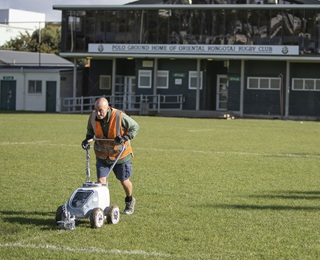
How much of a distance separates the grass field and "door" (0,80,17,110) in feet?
116

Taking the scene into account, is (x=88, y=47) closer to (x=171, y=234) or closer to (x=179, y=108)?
(x=179, y=108)

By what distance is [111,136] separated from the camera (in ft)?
36.7

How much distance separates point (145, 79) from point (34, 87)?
28.0 ft

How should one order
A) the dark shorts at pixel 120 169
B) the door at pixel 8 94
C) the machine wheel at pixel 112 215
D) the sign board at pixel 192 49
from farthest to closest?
the door at pixel 8 94, the sign board at pixel 192 49, the dark shorts at pixel 120 169, the machine wheel at pixel 112 215

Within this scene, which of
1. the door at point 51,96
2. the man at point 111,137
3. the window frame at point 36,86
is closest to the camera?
the man at point 111,137

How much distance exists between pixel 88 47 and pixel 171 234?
48.0m

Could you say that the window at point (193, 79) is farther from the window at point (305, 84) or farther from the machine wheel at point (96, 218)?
the machine wheel at point (96, 218)

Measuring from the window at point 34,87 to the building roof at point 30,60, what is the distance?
10.2 m

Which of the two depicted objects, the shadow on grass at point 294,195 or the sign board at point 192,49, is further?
the sign board at point 192,49

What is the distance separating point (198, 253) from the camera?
357 inches

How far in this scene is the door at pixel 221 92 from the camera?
57781 millimetres

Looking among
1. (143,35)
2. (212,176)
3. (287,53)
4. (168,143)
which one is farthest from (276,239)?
(143,35)

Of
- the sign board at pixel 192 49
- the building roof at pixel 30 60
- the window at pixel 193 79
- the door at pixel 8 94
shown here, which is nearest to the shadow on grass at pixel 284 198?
the sign board at pixel 192 49

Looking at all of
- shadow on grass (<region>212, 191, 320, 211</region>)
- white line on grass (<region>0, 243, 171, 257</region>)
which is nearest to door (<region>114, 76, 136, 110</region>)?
shadow on grass (<region>212, 191, 320, 211</region>)
